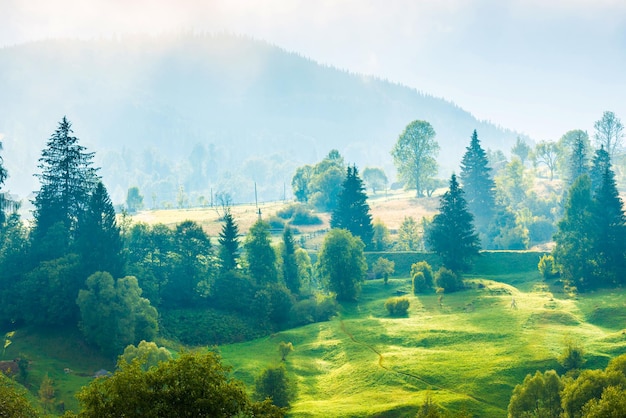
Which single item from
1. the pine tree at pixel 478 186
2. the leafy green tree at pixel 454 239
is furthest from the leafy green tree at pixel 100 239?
the pine tree at pixel 478 186

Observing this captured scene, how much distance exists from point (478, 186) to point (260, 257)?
6944 cm

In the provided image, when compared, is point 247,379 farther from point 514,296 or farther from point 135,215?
point 135,215

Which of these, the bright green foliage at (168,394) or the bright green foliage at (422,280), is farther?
the bright green foliage at (422,280)

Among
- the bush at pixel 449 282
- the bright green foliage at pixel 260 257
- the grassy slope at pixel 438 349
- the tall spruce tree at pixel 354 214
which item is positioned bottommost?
the grassy slope at pixel 438 349

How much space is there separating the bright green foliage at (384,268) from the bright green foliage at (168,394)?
66952 millimetres

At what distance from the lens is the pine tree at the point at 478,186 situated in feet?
436

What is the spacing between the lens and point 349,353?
60.9 meters

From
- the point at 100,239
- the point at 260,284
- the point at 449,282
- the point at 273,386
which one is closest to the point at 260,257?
the point at 260,284

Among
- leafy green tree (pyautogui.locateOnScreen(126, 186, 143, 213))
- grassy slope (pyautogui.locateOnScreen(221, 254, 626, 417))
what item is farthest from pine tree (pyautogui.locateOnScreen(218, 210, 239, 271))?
leafy green tree (pyautogui.locateOnScreen(126, 186, 143, 213))

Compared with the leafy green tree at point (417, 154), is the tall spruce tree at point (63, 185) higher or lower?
lower

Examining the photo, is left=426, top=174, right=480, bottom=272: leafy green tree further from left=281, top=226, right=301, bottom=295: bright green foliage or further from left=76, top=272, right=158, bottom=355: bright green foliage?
left=76, top=272, right=158, bottom=355: bright green foliage

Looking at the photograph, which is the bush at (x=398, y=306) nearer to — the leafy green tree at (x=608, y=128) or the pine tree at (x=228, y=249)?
the pine tree at (x=228, y=249)

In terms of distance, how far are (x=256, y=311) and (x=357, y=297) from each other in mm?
17210

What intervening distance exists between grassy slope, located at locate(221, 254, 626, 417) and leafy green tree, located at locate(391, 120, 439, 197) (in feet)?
282
